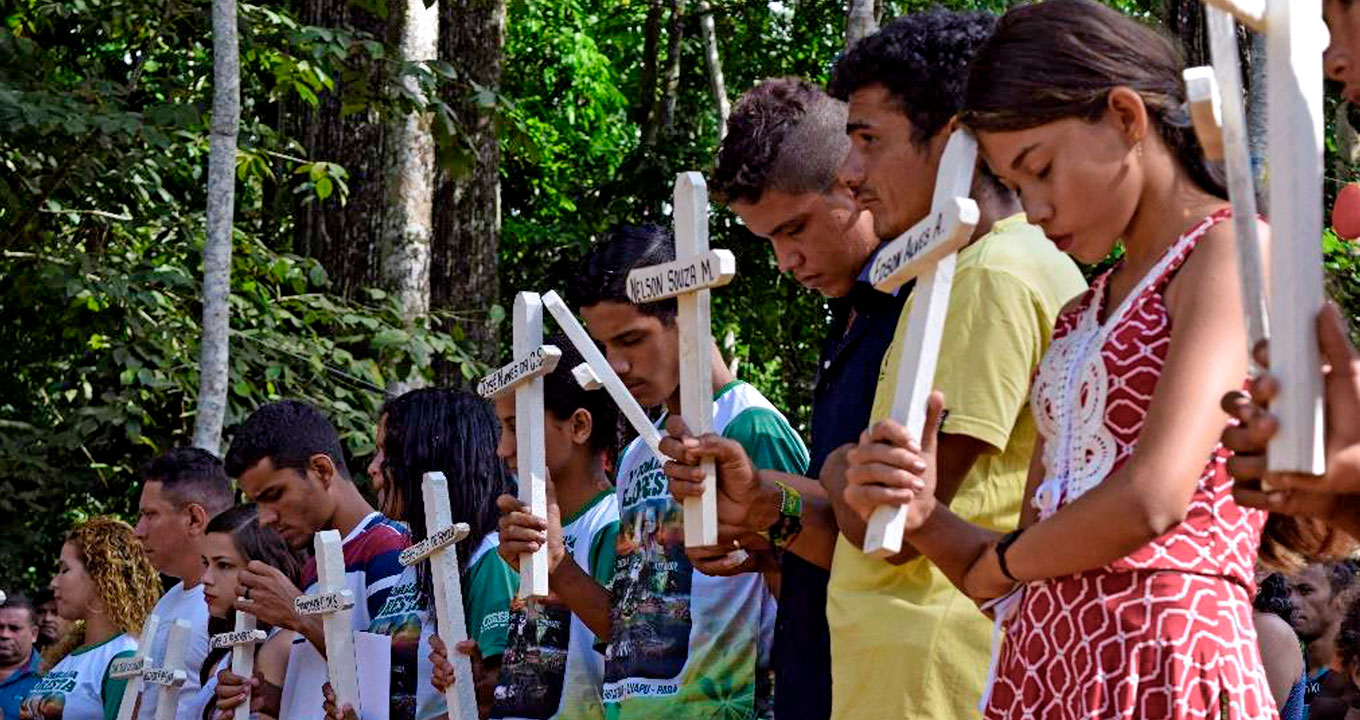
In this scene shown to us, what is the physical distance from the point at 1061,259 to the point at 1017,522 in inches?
17.2

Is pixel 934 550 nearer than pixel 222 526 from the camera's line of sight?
Yes

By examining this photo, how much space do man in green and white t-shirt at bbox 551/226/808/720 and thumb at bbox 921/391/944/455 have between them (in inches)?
50.6

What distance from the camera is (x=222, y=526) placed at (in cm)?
709

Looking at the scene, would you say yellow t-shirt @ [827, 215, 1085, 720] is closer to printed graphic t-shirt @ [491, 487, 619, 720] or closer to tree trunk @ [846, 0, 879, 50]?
printed graphic t-shirt @ [491, 487, 619, 720]

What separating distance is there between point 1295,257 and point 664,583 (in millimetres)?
2516

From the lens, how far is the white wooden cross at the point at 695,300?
3.43m

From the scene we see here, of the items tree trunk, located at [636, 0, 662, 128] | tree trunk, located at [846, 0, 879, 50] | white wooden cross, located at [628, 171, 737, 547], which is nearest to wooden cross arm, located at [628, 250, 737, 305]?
white wooden cross, located at [628, 171, 737, 547]

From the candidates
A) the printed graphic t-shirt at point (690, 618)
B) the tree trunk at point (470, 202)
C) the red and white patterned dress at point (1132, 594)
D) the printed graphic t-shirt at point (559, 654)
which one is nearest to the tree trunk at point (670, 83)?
the tree trunk at point (470, 202)

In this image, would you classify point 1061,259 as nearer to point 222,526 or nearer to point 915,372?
point 915,372

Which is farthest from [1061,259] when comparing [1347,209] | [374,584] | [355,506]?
[355,506]

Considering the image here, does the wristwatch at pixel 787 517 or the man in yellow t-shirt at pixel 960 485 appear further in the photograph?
the wristwatch at pixel 787 517

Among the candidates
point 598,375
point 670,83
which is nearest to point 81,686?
point 598,375

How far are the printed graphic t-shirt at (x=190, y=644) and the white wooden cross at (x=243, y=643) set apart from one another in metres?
0.53

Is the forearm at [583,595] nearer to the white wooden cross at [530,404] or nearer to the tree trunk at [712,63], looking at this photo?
the white wooden cross at [530,404]
